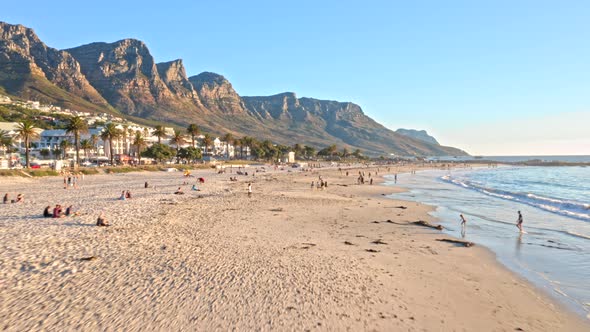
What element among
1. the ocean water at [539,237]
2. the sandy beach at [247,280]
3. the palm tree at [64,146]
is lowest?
the ocean water at [539,237]

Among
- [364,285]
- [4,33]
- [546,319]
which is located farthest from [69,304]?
[4,33]

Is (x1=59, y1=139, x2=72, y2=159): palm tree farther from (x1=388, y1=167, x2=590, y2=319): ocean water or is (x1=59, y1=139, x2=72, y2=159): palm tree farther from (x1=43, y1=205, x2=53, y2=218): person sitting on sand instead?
(x1=388, y1=167, x2=590, y2=319): ocean water

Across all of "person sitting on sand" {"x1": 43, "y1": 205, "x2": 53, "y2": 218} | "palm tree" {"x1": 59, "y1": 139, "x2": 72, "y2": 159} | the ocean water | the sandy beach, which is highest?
"palm tree" {"x1": 59, "y1": 139, "x2": 72, "y2": 159}

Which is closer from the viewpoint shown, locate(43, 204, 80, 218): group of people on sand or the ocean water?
the ocean water

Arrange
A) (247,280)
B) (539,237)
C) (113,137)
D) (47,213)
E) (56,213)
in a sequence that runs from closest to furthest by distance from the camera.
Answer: (247,280)
(56,213)
(47,213)
(539,237)
(113,137)

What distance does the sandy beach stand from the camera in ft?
27.1

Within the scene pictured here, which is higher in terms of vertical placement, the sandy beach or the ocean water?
the sandy beach

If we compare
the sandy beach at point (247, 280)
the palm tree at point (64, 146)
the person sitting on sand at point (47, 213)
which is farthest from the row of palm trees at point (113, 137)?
the sandy beach at point (247, 280)

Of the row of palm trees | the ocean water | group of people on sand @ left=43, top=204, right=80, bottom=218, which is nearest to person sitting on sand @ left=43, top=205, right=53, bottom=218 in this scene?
group of people on sand @ left=43, top=204, right=80, bottom=218

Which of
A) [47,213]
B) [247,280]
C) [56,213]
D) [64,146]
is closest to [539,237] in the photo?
[247,280]

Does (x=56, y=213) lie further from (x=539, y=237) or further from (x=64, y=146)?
(x=64, y=146)

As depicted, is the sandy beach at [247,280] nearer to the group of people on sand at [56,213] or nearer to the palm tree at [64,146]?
the group of people on sand at [56,213]

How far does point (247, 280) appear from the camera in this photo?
10.7m

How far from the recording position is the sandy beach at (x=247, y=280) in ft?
27.1
